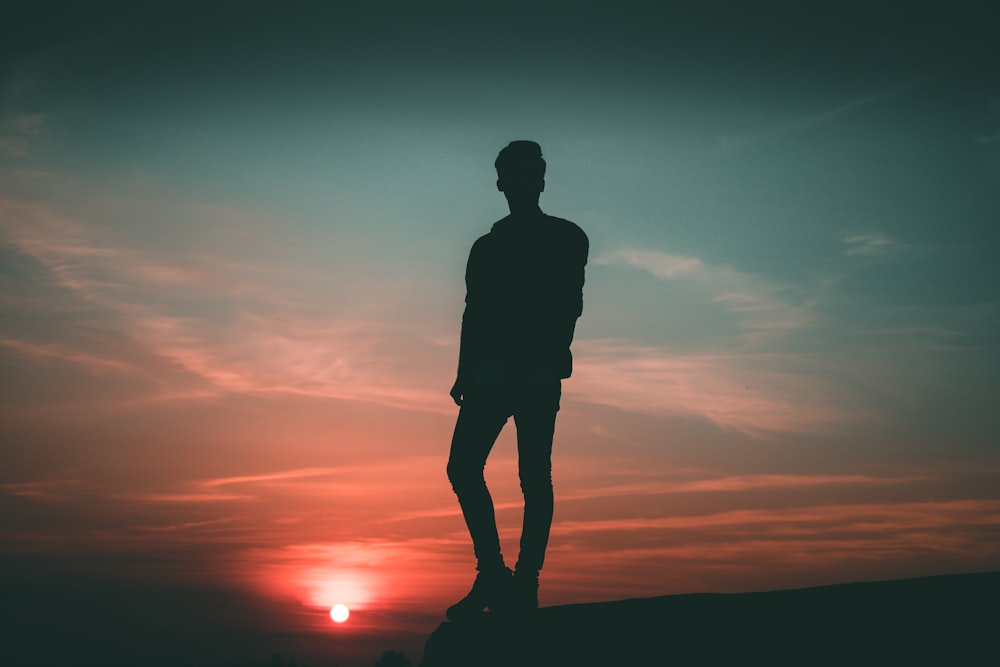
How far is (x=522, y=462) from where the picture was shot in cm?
845

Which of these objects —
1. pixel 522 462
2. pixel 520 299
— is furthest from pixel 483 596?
pixel 520 299

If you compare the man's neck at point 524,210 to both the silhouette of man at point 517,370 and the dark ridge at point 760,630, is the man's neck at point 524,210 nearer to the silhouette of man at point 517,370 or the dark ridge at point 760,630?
the silhouette of man at point 517,370

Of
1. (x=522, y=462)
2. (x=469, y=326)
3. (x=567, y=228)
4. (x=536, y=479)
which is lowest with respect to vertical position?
(x=536, y=479)

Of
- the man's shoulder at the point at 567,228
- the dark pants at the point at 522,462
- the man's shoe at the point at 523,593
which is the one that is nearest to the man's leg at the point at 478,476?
the dark pants at the point at 522,462

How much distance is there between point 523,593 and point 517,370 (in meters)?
1.87

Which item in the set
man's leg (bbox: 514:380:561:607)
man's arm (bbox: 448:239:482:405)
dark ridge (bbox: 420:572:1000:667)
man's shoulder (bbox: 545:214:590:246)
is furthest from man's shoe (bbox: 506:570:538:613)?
man's shoulder (bbox: 545:214:590:246)

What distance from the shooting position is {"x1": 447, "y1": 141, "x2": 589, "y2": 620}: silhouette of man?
8.34m

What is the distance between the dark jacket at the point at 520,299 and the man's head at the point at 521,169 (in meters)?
0.22

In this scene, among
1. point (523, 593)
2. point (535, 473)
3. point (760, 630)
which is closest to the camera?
point (760, 630)

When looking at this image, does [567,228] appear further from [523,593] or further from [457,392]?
[523,593]

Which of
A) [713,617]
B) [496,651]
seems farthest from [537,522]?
[713,617]

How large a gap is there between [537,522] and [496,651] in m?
1.09

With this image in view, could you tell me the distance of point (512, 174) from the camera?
27.6ft

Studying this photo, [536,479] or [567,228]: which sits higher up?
[567,228]
